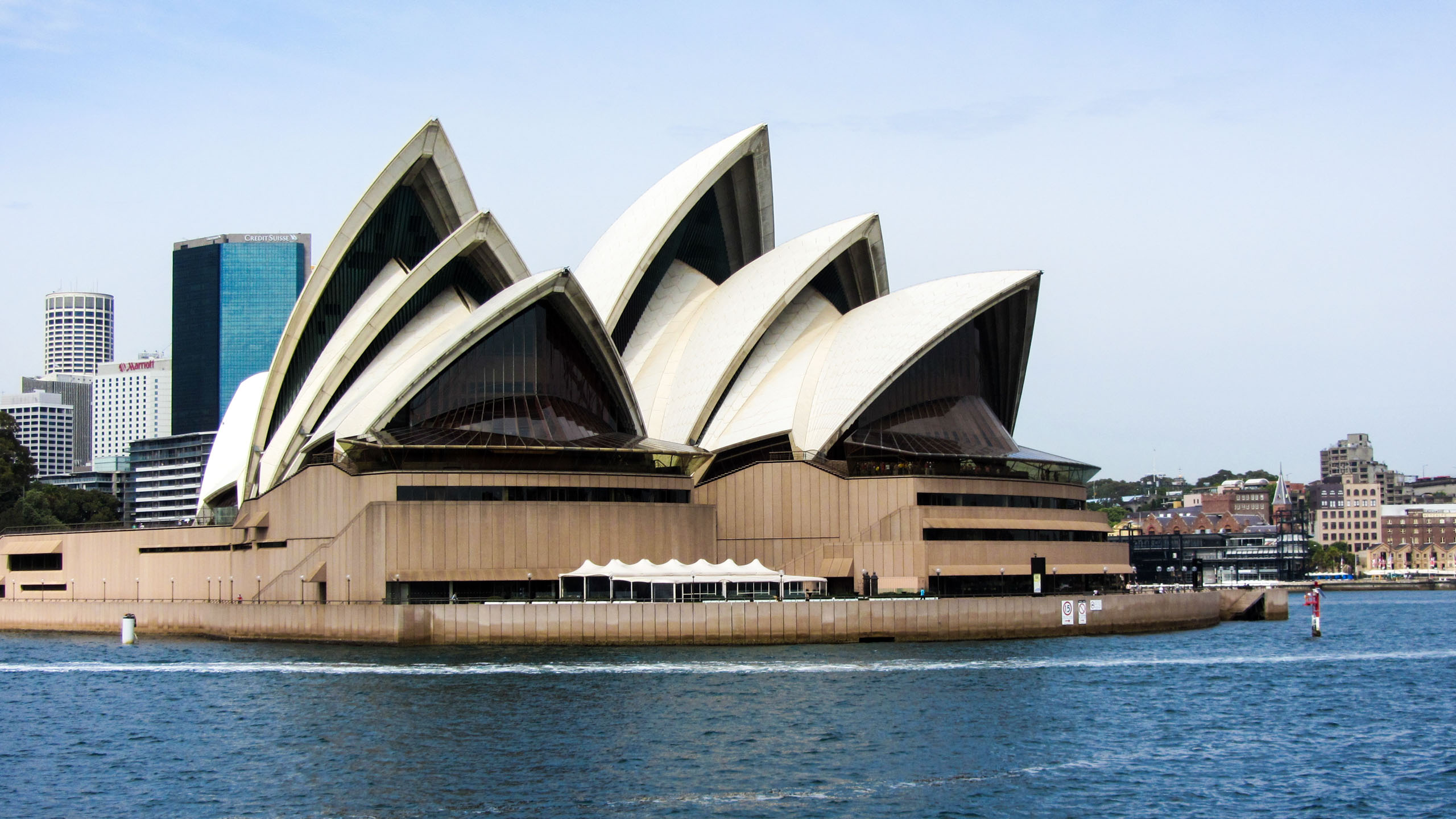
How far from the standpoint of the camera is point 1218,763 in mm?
29938

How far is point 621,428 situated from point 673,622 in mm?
13716

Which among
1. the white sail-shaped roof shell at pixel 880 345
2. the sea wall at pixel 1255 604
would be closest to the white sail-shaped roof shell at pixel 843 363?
the white sail-shaped roof shell at pixel 880 345

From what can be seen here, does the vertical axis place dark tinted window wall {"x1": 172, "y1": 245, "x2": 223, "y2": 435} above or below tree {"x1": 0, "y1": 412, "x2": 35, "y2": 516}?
above

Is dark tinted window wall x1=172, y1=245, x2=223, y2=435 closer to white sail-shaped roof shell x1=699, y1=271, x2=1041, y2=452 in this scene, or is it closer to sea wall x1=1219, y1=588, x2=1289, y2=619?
white sail-shaped roof shell x1=699, y1=271, x2=1041, y2=452

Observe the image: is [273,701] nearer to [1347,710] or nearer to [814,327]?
[1347,710]

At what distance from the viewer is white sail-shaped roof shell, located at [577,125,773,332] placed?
68188 mm

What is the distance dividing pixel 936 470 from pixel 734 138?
1812cm

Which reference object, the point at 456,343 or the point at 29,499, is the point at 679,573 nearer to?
the point at 456,343

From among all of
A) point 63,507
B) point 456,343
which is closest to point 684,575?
point 456,343

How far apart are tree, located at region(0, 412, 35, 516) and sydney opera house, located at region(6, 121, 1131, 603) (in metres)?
38.4

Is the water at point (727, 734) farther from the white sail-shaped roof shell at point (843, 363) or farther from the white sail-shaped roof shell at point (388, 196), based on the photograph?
the white sail-shaped roof shell at point (388, 196)

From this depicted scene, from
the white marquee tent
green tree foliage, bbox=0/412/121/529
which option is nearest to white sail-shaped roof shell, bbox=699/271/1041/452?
the white marquee tent

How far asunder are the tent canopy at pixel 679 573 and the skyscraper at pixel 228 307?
142 m

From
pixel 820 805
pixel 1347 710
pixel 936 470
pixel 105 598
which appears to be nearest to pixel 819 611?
pixel 936 470
